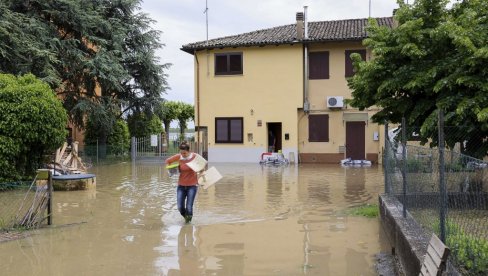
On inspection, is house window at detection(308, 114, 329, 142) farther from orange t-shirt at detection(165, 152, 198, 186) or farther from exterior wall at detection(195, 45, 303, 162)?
orange t-shirt at detection(165, 152, 198, 186)

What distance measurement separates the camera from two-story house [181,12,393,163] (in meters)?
27.1

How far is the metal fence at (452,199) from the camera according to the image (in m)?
4.73

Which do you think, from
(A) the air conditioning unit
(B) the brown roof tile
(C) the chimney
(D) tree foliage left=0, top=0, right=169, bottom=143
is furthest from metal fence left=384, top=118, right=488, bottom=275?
(C) the chimney

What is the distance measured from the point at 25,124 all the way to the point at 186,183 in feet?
21.9

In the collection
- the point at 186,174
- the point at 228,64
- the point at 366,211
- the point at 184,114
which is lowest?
the point at 366,211

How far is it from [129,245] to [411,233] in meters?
4.27

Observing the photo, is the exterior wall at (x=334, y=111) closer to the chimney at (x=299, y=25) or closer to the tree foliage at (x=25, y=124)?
the chimney at (x=299, y=25)

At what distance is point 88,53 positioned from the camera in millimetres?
27438

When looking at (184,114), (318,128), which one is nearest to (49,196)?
(318,128)

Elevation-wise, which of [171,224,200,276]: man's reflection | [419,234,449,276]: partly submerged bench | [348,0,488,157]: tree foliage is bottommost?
[171,224,200,276]: man's reflection

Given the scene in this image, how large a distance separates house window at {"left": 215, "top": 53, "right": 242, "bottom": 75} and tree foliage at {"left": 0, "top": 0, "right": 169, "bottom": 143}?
3.42 m

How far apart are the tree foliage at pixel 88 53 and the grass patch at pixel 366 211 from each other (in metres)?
15.5

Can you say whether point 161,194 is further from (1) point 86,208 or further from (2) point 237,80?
(2) point 237,80

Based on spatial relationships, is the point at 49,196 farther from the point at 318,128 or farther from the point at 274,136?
the point at 274,136
